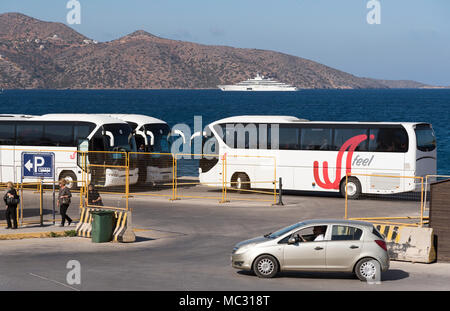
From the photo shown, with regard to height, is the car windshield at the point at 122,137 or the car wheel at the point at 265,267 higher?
the car windshield at the point at 122,137

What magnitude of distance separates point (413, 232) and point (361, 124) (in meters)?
13.2

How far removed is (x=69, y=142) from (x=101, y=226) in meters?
13.7

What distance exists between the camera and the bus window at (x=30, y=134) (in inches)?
1401

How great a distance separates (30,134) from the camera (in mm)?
35844

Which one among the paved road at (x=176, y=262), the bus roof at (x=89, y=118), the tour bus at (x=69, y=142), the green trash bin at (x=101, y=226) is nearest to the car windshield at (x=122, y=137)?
the tour bus at (x=69, y=142)

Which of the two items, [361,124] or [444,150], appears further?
[444,150]

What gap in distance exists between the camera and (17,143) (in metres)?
36.0

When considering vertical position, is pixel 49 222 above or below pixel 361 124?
below

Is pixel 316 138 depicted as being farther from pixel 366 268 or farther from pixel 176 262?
pixel 366 268

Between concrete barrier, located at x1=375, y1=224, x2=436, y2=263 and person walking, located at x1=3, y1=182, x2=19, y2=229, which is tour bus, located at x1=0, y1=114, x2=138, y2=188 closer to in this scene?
person walking, located at x1=3, y1=182, x2=19, y2=229

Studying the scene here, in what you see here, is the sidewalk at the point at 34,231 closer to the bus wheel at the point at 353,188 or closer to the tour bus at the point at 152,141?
the tour bus at the point at 152,141

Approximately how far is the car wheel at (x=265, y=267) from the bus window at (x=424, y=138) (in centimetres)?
1564
